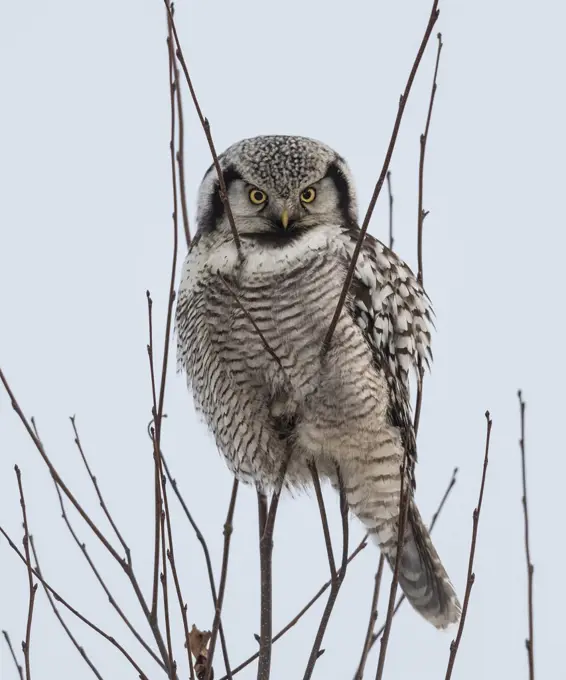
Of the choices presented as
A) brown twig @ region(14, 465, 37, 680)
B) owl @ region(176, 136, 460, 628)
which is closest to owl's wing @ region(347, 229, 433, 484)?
owl @ region(176, 136, 460, 628)

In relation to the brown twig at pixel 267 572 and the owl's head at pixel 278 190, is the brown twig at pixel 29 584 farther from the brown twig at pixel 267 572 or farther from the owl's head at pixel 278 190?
the owl's head at pixel 278 190

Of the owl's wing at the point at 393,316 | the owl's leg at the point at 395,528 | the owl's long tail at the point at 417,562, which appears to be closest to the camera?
the owl's wing at the point at 393,316

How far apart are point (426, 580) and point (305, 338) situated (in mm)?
1055

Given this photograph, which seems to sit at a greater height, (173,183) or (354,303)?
(173,183)

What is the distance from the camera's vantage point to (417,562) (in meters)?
3.58

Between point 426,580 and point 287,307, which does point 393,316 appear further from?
→ point 426,580

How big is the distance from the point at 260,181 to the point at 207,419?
0.87 meters

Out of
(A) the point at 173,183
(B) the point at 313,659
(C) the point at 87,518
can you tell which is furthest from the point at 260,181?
(B) the point at 313,659

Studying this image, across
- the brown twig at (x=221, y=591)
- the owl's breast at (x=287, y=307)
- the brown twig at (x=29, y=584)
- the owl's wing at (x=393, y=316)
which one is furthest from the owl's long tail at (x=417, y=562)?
the brown twig at (x=29, y=584)

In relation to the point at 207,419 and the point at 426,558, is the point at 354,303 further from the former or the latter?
the point at 426,558

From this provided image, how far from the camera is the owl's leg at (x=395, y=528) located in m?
3.41

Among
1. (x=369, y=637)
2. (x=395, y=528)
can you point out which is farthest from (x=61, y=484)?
(x=395, y=528)

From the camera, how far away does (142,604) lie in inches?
96.0

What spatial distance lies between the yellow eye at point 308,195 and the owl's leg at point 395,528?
0.84 meters
